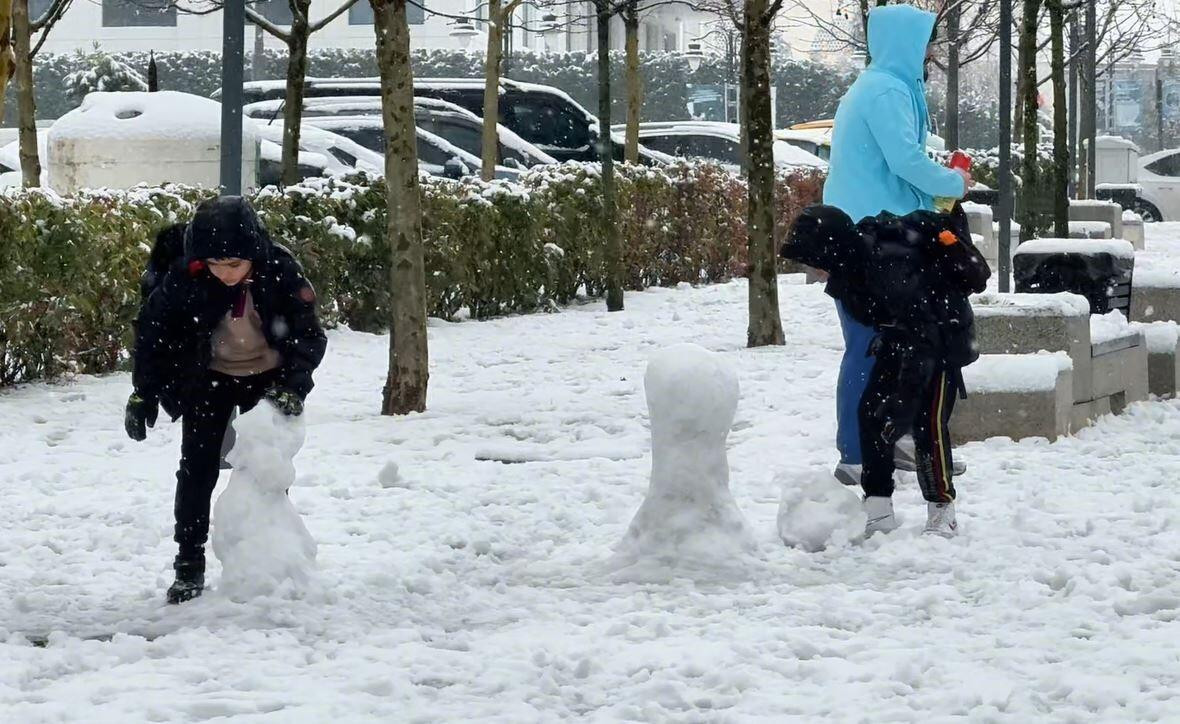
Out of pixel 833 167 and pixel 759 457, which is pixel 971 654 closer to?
pixel 833 167

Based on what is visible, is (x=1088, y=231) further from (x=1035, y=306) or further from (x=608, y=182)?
(x=1035, y=306)

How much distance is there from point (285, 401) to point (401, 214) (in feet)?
13.0

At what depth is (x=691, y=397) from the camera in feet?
20.2

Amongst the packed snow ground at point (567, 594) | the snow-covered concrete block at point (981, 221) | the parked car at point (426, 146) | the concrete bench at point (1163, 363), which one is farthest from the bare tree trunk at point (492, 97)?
the concrete bench at point (1163, 363)

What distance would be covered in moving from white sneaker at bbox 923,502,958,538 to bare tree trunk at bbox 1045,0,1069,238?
9302mm

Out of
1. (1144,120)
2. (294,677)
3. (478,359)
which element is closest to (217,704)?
(294,677)

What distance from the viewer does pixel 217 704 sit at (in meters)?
4.49

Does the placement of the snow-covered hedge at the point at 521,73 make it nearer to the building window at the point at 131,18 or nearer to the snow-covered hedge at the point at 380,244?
the building window at the point at 131,18

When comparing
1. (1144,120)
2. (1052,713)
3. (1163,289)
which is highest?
(1144,120)

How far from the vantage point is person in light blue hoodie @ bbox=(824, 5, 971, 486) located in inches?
271

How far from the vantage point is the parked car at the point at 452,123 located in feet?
75.6

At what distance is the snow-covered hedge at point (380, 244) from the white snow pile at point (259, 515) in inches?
180

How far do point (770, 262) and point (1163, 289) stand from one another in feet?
8.04

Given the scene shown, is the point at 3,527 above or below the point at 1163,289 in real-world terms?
below
